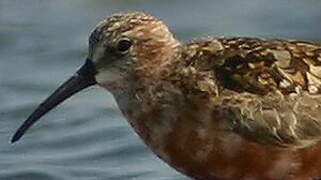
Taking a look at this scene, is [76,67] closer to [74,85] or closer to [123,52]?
[74,85]

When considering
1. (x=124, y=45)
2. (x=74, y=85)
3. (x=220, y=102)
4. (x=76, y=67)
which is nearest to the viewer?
(x=220, y=102)

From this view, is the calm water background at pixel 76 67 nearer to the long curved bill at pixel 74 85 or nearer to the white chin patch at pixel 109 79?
the long curved bill at pixel 74 85

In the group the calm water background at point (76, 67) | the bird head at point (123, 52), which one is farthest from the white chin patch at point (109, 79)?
the calm water background at point (76, 67)

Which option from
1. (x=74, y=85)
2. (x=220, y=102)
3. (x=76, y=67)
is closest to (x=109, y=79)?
(x=74, y=85)

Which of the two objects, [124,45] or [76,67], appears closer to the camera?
[124,45]

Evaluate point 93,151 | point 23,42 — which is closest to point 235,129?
point 93,151
